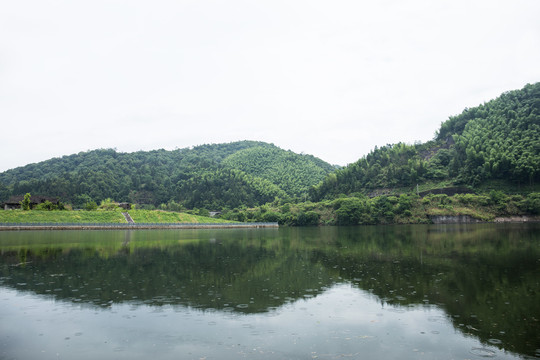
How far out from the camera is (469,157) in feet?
408

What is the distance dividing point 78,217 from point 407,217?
8716cm

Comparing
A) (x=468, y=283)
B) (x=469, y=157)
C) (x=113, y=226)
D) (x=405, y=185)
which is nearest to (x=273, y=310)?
(x=468, y=283)

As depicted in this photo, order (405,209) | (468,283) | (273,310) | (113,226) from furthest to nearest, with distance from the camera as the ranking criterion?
(405,209), (113,226), (468,283), (273,310)

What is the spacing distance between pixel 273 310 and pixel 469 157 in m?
128

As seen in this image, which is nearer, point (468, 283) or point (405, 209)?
point (468, 283)

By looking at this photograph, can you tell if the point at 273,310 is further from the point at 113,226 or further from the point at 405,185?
the point at 405,185

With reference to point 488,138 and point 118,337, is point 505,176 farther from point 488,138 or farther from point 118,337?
point 118,337

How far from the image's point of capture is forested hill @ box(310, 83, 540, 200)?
114688 millimetres

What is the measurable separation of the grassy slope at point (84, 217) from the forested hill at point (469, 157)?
200ft

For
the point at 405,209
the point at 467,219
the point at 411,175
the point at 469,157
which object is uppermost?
the point at 469,157

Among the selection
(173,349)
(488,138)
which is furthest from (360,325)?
(488,138)

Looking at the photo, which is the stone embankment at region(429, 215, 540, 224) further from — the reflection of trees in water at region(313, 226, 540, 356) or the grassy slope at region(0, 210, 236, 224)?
the reflection of trees in water at region(313, 226, 540, 356)

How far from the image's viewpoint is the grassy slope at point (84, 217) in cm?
8569

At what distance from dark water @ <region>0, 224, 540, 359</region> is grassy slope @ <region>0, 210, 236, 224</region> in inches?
2745
